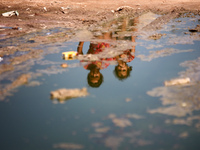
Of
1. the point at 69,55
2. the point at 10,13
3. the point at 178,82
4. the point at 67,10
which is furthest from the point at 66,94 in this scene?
the point at 67,10

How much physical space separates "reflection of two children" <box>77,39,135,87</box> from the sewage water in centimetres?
1

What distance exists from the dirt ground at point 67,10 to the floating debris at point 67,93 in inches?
105

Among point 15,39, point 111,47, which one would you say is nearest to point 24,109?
point 111,47

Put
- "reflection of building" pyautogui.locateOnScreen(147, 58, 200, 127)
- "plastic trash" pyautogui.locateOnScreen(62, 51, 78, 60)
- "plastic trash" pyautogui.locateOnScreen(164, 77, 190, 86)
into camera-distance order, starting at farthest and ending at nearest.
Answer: "plastic trash" pyautogui.locateOnScreen(62, 51, 78, 60), "plastic trash" pyautogui.locateOnScreen(164, 77, 190, 86), "reflection of building" pyautogui.locateOnScreen(147, 58, 200, 127)

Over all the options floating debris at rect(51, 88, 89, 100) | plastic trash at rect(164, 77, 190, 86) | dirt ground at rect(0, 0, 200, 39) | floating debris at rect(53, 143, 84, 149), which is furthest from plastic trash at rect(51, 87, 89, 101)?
dirt ground at rect(0, 0, 200, 39)

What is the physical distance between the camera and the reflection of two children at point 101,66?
249 cm

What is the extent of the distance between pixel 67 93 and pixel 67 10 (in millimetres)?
5349

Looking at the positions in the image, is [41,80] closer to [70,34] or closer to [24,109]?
[24,109]

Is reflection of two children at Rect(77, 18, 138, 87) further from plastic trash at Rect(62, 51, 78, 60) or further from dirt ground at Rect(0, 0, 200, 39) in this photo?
dirt ground at Rect(0, 0, 200, 39)

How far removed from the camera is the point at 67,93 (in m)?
2.13

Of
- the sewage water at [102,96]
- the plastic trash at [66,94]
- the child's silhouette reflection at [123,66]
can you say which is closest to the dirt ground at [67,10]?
the sewage water at [102,96]

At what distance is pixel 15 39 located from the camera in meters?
3.99

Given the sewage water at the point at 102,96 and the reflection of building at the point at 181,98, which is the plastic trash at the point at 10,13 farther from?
the reflection of building at the point at 181,98

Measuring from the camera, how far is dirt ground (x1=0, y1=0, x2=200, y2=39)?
5.12 metres
